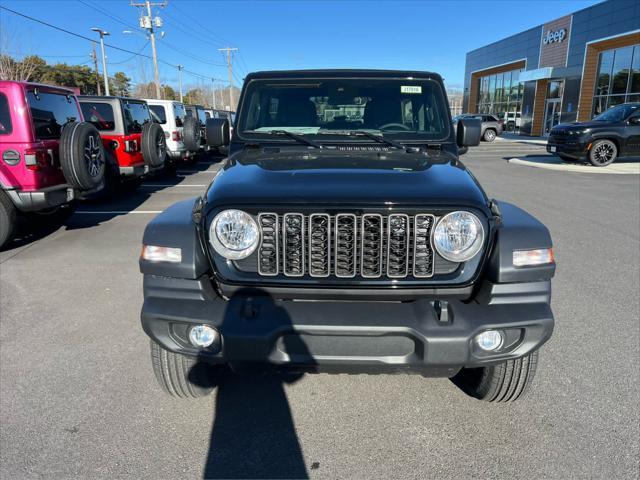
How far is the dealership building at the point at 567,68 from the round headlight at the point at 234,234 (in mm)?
27197

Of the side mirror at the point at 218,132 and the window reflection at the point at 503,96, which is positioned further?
the window reflection at the point at 503,96

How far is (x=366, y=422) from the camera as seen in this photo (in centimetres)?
262

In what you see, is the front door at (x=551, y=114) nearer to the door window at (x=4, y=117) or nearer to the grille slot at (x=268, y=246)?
the door window at (x=4, y=117)

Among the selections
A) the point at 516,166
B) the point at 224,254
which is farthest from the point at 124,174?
the point at 516,166

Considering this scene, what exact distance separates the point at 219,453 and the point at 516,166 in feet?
51.9

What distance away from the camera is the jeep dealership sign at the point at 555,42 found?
28.3 m

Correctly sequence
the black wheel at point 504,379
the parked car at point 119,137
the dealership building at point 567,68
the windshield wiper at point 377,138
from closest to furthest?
the black wheel at point 504,379
the windshield wiper at point 377,138
the parked car at point 119,137
the dealership building at point 567,68

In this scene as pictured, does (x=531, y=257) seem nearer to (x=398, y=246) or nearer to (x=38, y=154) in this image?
(x=398, y=246)

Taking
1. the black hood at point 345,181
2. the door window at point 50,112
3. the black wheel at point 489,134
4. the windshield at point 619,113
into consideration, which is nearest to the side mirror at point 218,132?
the black hood at point 345,181

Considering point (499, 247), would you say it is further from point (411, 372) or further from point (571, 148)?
point (571, 148)

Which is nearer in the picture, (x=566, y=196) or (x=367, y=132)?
(x=367, y=132)

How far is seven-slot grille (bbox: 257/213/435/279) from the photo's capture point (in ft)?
7.26

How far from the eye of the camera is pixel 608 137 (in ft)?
46.5

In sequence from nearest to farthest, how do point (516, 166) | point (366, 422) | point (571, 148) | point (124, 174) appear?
point (366, 422) < point (124, 174) < point (571, 148) < point (516, 166)
